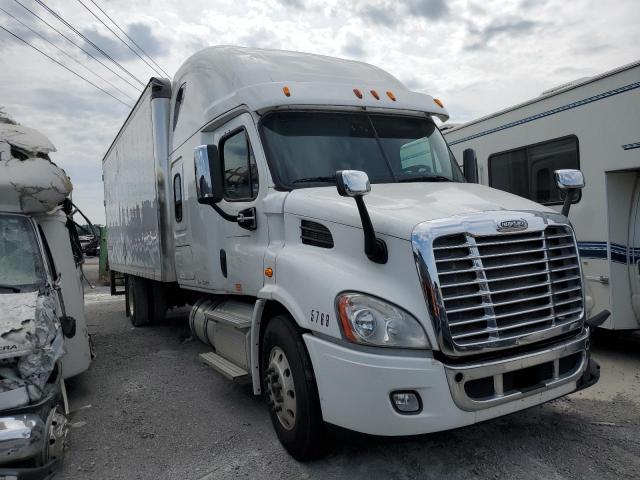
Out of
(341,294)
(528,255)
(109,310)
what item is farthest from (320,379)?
(109,310)

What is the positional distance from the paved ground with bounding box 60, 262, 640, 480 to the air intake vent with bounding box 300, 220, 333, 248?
1330 millimetres

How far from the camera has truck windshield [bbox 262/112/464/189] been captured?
4242mm

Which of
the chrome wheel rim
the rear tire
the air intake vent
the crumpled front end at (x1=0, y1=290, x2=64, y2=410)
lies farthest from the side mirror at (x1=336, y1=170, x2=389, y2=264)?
the rear tire

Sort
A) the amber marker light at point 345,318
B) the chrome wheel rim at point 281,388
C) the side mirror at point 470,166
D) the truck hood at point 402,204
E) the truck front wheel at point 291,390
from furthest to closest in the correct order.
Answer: the side mirror at point 470,166, the chrome wheel rim at point 281,388, the truck front wheel at point 291,390, the truck hood at point 402,204, the amber marker light at point 345,318

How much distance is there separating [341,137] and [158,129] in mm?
3684

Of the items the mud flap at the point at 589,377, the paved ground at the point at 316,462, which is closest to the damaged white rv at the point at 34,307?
the paved ground at the point at 316,462

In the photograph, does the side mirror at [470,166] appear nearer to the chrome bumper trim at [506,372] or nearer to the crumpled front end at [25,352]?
the chrome bumper trim at [506,372]

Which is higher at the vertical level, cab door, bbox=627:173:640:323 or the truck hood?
the truck hood

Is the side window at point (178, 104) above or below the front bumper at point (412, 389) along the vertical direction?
above

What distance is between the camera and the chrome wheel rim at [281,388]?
3.75 meters

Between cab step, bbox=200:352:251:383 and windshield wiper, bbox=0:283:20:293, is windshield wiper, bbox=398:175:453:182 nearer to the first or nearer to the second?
cab step, bbox=200:352:251:383

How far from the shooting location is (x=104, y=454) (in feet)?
13.8

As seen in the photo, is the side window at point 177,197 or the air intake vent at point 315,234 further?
the side window at point 177,197

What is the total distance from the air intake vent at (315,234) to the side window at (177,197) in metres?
3.16
